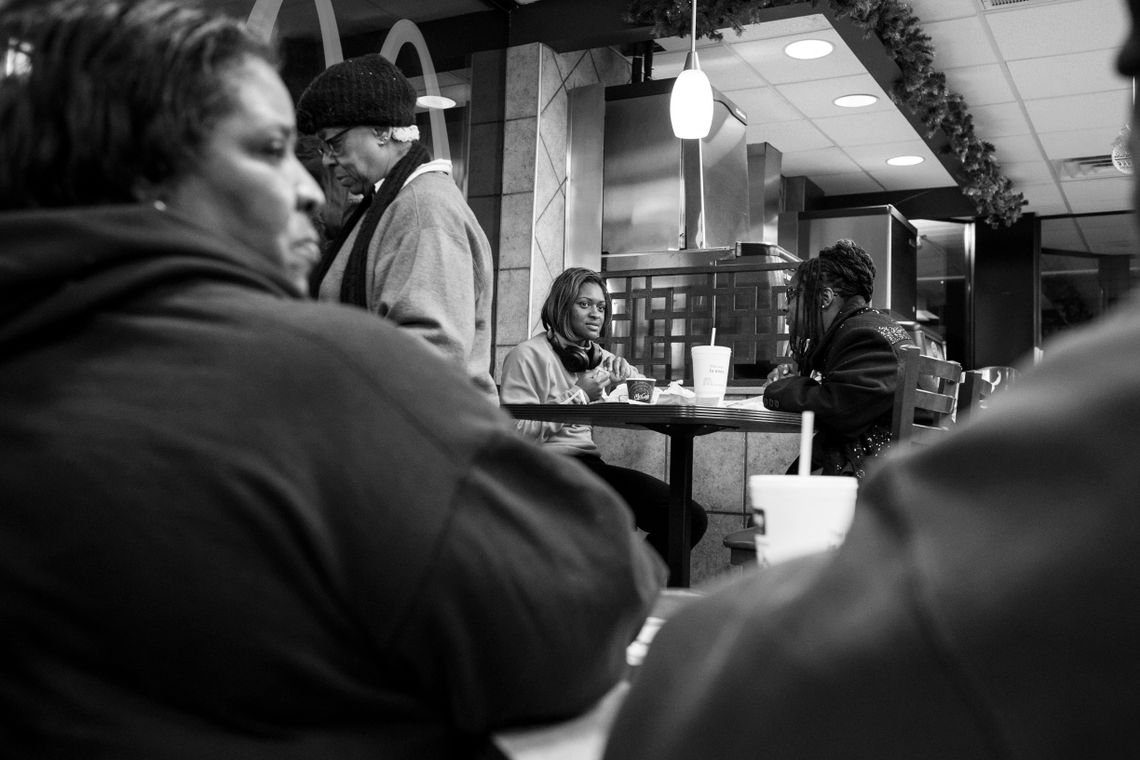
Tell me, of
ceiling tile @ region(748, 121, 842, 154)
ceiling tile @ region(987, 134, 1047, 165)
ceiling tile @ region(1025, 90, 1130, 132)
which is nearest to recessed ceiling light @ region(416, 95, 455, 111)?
ceiling tile @ region(748, 121, 842, 154)

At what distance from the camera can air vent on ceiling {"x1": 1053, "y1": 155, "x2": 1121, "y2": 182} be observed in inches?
328

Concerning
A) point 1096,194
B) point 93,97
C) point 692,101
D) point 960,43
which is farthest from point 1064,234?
point 93,97

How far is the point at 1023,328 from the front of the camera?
388 inches

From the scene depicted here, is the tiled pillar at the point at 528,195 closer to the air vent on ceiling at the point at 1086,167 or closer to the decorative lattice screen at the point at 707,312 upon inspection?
the decorative lattice screen at the point at 707,312

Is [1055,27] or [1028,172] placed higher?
[1055,27]

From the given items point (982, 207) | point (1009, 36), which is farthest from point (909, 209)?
point (1009, 36)

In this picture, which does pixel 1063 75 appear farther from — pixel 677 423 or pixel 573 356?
pixel 677 423

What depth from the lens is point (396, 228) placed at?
7.58 ft

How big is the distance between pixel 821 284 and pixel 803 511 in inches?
119

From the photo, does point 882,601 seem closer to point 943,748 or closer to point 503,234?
point 943,748

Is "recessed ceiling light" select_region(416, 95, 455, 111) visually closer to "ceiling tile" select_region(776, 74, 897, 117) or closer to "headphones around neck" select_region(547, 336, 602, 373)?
"headphones around neck" select_region(547, 336, 602, 373)

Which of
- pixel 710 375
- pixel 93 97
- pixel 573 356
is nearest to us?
pixel 93 97

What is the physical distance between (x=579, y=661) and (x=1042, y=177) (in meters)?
9.28

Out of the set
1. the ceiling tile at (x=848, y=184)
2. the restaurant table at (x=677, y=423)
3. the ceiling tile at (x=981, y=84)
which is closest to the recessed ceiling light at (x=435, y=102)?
the restaurant table at (x=677, y=423)
